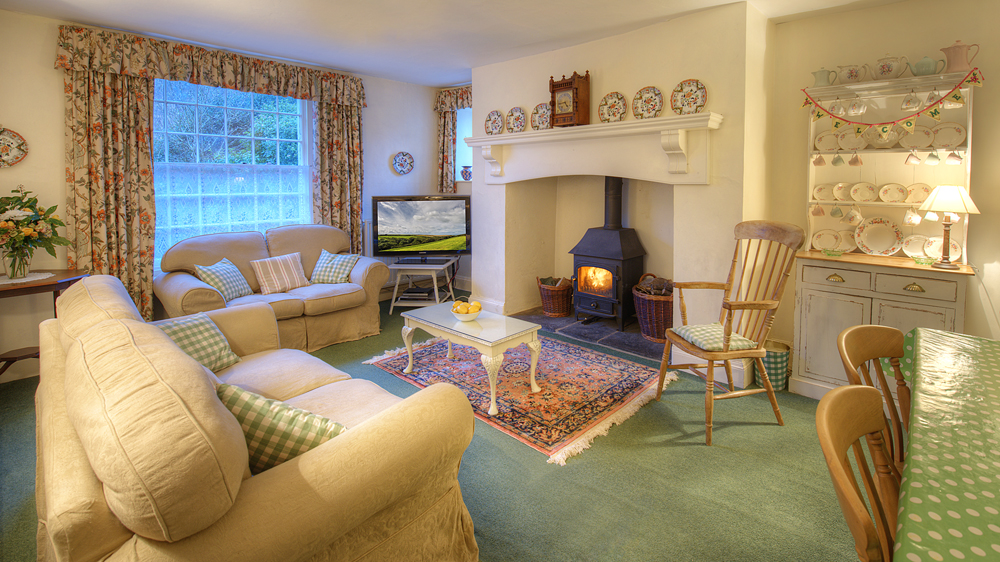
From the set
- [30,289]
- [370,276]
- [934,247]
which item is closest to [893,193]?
[934,247]

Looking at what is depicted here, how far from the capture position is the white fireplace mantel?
3578 mm

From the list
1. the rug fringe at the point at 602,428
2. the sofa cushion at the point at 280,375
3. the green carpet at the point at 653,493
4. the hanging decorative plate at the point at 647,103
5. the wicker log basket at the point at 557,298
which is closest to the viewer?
the green carpet at the point at 653,493

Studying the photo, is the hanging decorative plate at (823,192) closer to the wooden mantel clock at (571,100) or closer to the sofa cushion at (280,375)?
the wooden mantel clock at (571,100)

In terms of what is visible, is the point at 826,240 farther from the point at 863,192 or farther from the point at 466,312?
the point at 466,312

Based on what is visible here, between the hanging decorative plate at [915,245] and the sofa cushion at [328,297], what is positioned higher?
the hanging decorative plate at [915,245]

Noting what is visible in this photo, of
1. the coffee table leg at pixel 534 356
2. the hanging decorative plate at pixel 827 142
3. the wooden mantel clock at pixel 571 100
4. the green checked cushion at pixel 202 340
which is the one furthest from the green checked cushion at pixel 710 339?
the green checked cushion at pixel 202 340

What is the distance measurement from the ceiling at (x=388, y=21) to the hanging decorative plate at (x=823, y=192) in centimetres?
110

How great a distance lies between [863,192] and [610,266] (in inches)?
74.7

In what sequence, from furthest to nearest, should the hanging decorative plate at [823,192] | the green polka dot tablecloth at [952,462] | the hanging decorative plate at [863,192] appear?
the hanging decorative plate at [823,192] → the hanging decorative plate at [863,192] → the green polka dot tablecloth at [952,462]

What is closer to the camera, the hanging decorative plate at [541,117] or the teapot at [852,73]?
the teapot at [852,73]

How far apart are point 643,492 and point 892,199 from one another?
2473 mm

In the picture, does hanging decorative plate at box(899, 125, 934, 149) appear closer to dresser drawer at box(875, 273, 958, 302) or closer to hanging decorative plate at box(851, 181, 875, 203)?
hanging decorative plate at box(851, 181, 875, 203)

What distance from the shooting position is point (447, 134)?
6.20 meters

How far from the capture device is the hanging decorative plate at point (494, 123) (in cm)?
493
